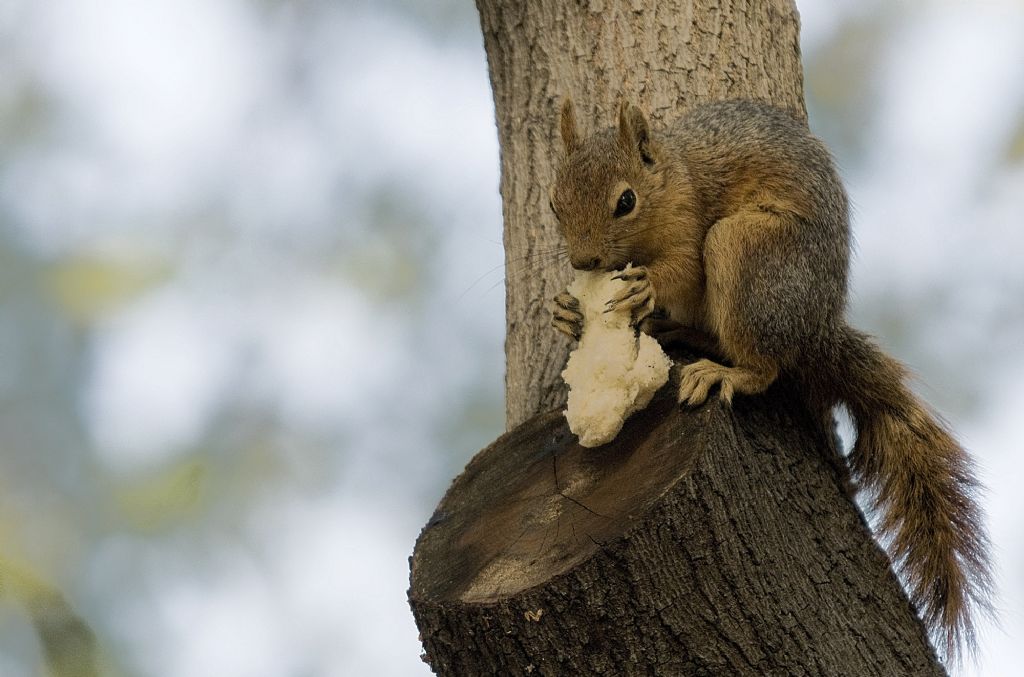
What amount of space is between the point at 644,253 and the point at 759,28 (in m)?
0.81

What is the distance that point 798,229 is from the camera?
2.11 metres

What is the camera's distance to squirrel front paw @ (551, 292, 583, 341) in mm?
2199

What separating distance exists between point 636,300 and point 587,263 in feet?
0.51

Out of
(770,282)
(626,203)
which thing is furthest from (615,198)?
(770,282)

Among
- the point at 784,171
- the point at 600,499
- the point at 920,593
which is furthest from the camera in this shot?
the point at 784,171

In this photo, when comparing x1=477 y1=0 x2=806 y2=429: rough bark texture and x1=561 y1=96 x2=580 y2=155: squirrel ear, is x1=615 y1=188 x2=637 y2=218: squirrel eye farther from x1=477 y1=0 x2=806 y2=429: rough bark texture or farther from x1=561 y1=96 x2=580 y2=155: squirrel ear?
x1=477 y1=0 x2=806 y2=429: rough bark texture

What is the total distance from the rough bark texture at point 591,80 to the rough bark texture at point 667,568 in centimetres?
60

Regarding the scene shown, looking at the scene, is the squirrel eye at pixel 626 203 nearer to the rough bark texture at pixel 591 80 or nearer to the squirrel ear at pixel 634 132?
the squirrel ear at pixel 634 132

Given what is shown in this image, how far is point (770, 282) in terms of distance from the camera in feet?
6.72

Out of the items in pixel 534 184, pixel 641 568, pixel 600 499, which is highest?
pixel 534 184

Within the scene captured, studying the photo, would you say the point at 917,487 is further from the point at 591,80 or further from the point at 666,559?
the point at 591,80

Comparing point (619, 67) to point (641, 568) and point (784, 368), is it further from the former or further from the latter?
point (641, 568)

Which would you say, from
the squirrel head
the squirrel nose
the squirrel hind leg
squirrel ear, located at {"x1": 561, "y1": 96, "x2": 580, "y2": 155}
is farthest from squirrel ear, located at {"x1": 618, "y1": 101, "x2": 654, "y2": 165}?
the squirrel hind leg

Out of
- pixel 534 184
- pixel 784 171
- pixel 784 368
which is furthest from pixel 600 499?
pixel 534 184
